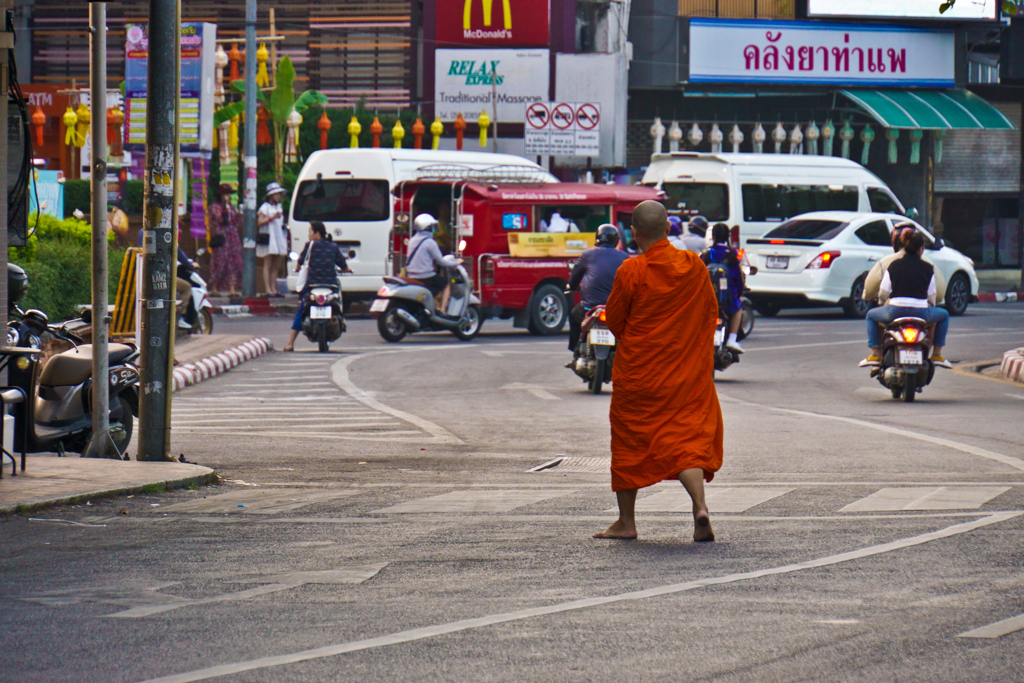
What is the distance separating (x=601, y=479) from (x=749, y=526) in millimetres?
1845

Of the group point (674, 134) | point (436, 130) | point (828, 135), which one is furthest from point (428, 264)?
point (828, 135)

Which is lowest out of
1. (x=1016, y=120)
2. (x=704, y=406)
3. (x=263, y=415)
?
(x=263, y=415)

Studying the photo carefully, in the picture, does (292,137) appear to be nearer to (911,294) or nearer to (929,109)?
(929,109)

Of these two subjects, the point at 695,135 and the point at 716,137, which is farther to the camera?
the point at 716,137

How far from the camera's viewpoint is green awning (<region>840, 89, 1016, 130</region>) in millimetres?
32656

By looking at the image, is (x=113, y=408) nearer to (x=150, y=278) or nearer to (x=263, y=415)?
(x=150, y=278)

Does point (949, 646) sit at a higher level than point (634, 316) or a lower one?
lower

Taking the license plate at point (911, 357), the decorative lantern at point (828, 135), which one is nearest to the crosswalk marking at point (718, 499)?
the license plate at point (911, 357)

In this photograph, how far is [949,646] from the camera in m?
4.58

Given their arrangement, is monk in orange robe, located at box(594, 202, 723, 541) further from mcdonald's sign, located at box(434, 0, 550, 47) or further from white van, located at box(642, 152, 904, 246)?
mcdonald's sign, located at box(434, 0, 550, 47)

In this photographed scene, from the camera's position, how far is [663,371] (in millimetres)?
6523

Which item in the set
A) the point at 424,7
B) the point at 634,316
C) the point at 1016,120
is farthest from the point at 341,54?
the point at 634,316

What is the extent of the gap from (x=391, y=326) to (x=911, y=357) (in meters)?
8.31

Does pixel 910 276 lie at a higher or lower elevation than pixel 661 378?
higher
